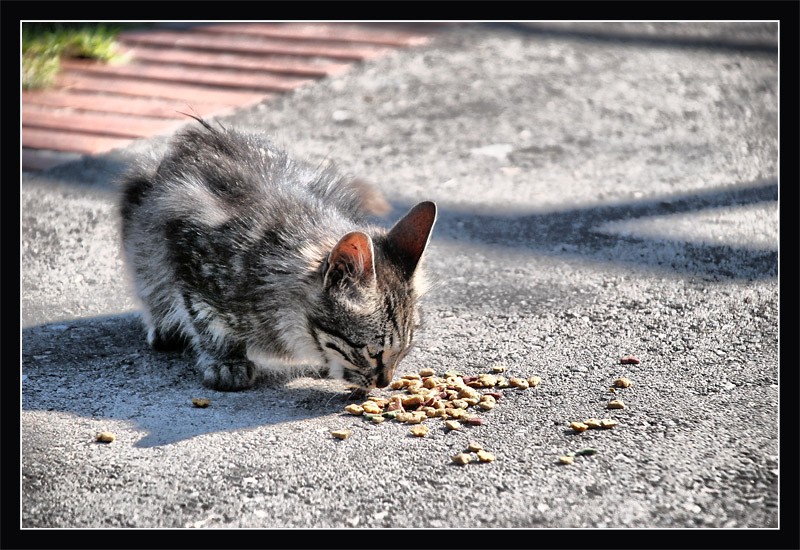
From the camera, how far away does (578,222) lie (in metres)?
5.61

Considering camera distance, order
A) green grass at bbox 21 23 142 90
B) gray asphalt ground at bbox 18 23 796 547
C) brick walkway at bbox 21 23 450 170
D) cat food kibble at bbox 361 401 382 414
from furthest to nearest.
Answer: green grass at bbox 21 23 142 90
brick walkway at bbox 21 23 450 170
cat food kibble at bbox 361 401 382 414
gray asphalt ground at bbox 18 23 796 547

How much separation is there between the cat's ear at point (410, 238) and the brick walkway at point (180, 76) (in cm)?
318

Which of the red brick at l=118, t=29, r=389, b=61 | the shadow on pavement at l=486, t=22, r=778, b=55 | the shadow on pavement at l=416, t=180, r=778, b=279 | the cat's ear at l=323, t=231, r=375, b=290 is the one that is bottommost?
the shadow on pavement at l=416, t=180, r=778, b=279

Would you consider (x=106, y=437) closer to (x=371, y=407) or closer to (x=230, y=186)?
(x=371, y=407)

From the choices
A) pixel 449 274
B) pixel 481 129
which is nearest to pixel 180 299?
pixel 449 274

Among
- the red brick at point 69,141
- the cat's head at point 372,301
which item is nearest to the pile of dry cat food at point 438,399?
the cat's head at point 372,301

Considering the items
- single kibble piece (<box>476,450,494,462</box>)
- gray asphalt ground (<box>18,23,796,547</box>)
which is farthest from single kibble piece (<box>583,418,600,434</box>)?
single kibble piece (<box>476,450,494,462</box>)

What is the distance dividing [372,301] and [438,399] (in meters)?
0.55

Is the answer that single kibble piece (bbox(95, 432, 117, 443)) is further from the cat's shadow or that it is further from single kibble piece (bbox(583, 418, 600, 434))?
single kibble piece (bbox(583, 418, 600, 434))

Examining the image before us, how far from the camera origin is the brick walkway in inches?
253

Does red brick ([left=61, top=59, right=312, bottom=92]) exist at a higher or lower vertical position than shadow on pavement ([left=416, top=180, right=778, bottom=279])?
higher

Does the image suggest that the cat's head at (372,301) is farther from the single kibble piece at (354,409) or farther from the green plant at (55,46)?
the green plant at (55,46)

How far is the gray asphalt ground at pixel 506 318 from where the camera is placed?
329 cm

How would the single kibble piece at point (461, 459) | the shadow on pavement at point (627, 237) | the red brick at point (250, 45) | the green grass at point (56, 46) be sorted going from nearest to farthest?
the single kibble piece at point (461, 459) < the shadow on pavement at point (627, 237) < the green grass at point (56, 46) < the red brick at point (250, 45)
